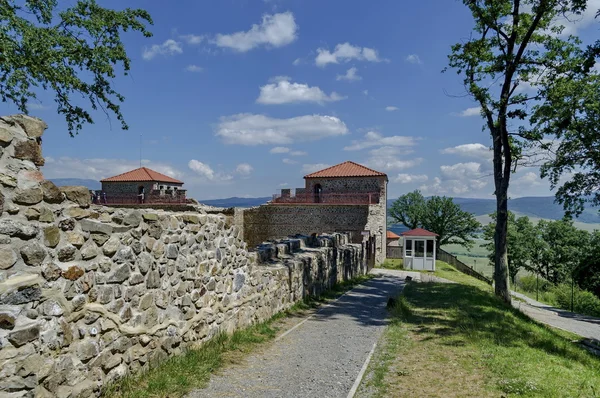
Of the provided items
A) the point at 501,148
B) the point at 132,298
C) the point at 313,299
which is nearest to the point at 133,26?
the point at 313,299

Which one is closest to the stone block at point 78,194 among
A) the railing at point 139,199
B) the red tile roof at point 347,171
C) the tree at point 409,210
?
the red tile roof at point 347,171

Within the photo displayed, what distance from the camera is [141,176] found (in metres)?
41.6

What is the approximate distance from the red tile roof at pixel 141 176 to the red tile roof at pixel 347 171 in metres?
18.8

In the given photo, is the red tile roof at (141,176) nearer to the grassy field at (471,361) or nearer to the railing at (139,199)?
the railing at (139,199)

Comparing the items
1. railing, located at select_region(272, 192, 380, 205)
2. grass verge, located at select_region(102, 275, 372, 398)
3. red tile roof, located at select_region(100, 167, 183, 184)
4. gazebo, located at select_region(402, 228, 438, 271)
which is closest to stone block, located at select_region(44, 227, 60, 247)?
grass verge, located at select_region(102, 275, 372, 398)

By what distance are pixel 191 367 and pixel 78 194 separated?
2468 mm

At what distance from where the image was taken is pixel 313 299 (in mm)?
10797

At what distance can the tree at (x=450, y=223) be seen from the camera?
153 feet

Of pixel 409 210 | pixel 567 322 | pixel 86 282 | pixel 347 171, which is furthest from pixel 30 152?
pixel 409 210

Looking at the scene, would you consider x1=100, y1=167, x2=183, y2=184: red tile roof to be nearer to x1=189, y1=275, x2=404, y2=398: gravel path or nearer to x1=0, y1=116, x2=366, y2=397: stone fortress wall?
x1=189, y1=275, x2=404, y2=398: gravel path

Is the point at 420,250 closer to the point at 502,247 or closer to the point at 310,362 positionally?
the point at 502,247

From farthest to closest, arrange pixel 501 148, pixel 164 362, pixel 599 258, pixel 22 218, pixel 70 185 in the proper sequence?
pixel 599 258 → pixel 501 148 → pixel 164 362 → pixel 70 185 → pixel 22 218

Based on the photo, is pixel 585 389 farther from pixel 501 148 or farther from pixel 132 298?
pixel 501 148

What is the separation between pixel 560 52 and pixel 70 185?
16.0 meters
